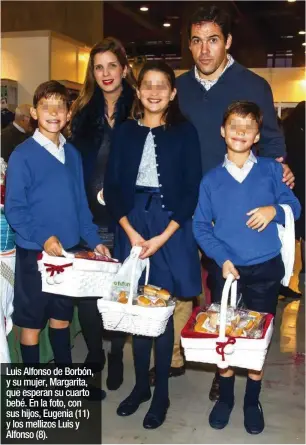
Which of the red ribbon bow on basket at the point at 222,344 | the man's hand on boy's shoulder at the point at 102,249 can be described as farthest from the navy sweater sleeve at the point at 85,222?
the red ribbon bow on basket at the point at 222,344

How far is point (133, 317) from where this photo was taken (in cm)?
215

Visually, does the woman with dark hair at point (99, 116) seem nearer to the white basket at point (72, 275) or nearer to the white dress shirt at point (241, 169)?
the white basket at point (72, 275)

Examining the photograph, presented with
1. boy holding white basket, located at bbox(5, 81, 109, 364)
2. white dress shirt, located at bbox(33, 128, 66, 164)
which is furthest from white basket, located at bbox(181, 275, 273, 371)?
white dress shirt, located at bbox(33, 128, 66, 164)

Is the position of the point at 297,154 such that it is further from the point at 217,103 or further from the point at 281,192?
the point at 281,192

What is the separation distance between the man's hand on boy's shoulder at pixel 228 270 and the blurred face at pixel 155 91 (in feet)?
2.27

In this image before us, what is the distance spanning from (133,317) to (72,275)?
0.95 feet

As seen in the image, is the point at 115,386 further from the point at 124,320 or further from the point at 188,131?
the point at 188,131

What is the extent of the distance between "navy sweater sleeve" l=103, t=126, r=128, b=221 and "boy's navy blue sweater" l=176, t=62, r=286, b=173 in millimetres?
377

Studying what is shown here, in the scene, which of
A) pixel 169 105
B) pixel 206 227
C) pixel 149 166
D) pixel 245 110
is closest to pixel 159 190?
pixel 149 166

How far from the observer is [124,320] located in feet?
7.11

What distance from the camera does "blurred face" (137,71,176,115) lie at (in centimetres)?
233

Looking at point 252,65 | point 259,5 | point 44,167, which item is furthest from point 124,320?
point 252,65

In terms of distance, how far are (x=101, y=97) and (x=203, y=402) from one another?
5.00 feet

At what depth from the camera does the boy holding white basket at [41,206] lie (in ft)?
7.51
